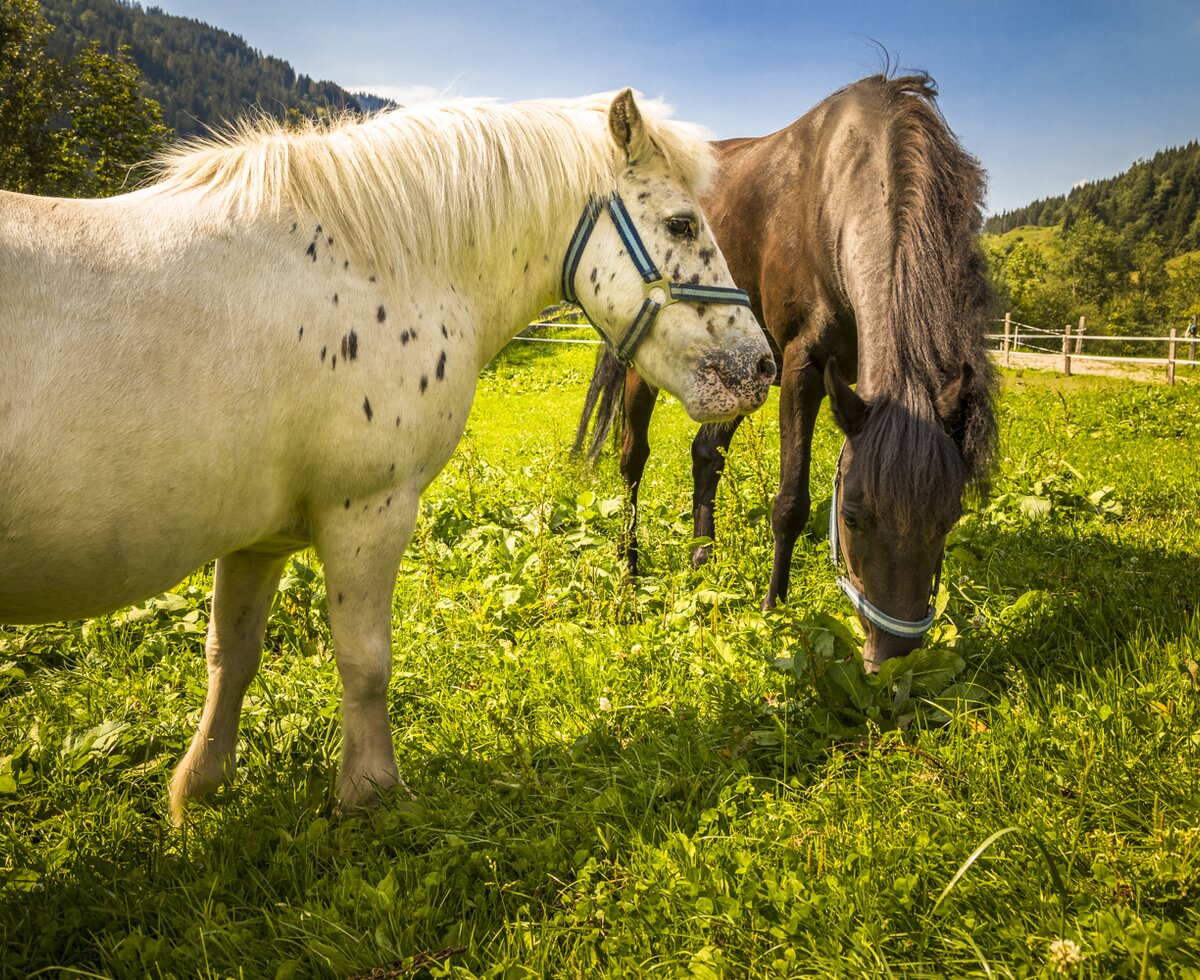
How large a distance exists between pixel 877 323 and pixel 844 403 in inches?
21.9

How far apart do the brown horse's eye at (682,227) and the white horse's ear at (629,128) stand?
0.24 metres

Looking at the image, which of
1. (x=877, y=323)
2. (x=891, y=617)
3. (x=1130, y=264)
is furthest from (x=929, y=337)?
(x=1130, y=264)

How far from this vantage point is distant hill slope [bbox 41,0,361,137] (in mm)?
125562

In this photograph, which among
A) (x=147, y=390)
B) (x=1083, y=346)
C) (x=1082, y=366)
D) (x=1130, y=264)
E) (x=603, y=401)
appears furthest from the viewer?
(x=1130, y=264)

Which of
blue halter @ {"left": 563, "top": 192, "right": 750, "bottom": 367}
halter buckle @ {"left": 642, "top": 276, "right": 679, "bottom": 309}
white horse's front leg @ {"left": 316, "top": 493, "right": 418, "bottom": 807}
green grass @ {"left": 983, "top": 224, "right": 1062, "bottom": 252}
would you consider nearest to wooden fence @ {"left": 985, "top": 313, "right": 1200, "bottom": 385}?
blue halter @ {"left": 563, "top": 192, "right": 750, "bottom": 367}

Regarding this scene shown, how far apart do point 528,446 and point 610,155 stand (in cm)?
684

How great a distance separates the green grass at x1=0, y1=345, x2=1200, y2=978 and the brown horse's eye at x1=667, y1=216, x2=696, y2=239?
1.33 metres

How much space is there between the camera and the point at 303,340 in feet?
6.38

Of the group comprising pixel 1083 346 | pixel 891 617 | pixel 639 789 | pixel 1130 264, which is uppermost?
pixel 1130 264

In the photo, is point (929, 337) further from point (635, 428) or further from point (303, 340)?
point (635, 428)

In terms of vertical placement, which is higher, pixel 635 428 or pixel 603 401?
pixel 603 401

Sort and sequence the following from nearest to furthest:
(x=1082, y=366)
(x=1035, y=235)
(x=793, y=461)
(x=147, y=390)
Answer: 1. (x=147, y=390)
2. (x=793, y=461)
3. (x=1082, y=366)
4. (x=1035, y=235)

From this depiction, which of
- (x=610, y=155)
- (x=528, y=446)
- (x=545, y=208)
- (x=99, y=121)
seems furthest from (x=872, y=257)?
(x=99, y=121)

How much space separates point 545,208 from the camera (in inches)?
94.2
